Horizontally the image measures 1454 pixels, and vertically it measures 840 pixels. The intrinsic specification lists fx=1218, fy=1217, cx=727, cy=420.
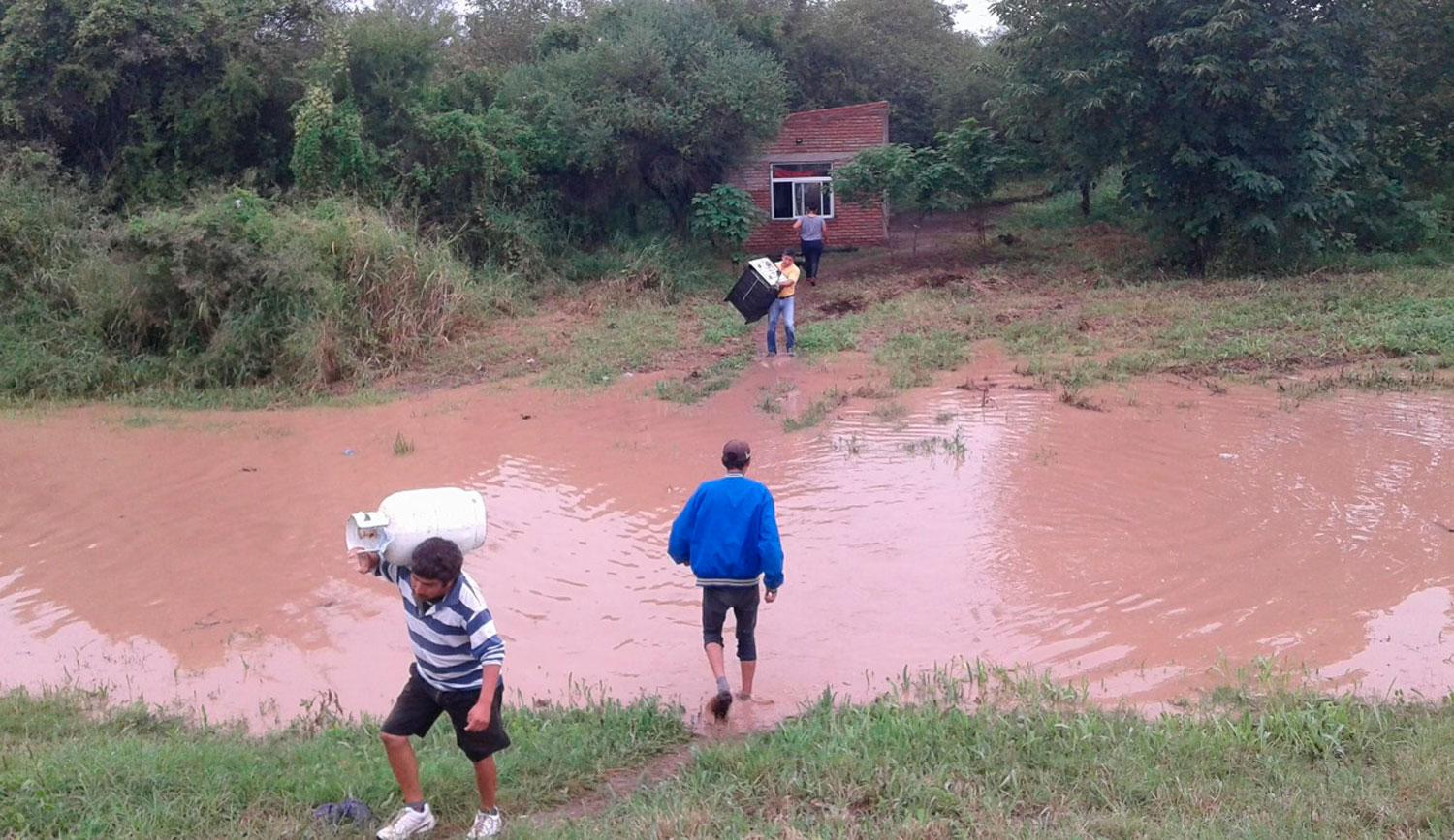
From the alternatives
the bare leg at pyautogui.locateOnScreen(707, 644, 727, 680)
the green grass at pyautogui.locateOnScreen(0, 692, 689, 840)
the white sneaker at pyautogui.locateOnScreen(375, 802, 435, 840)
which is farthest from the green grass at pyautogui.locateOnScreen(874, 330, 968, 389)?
the white sneaker at pyautogui.locateOnScreen(375, 802, 435, 840)

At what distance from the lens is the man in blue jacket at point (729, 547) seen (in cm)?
572

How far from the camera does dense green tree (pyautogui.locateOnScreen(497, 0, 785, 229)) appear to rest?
22.1 meters

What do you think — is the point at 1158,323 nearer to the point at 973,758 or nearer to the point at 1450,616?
the point at 1450,616

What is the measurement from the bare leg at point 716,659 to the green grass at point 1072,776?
0.54 metres

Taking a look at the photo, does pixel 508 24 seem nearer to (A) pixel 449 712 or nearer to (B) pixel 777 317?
(B) pixel 777 317

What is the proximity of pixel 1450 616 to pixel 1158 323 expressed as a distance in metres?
8.97

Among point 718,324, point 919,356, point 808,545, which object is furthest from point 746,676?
point 718,324

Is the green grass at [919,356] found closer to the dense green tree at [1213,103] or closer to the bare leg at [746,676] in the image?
the dense green tree at [1213,103]

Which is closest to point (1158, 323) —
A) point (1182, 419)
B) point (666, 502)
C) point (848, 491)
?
point (1182, 419)

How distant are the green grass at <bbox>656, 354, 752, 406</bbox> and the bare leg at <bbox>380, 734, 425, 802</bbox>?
8.46 m

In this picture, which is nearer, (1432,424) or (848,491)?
(848,491)

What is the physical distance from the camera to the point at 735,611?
5.92 metres

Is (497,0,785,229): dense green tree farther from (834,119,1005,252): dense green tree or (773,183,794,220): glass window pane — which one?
(773,183,794,220): glass window pane

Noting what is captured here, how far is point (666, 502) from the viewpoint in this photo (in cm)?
948
